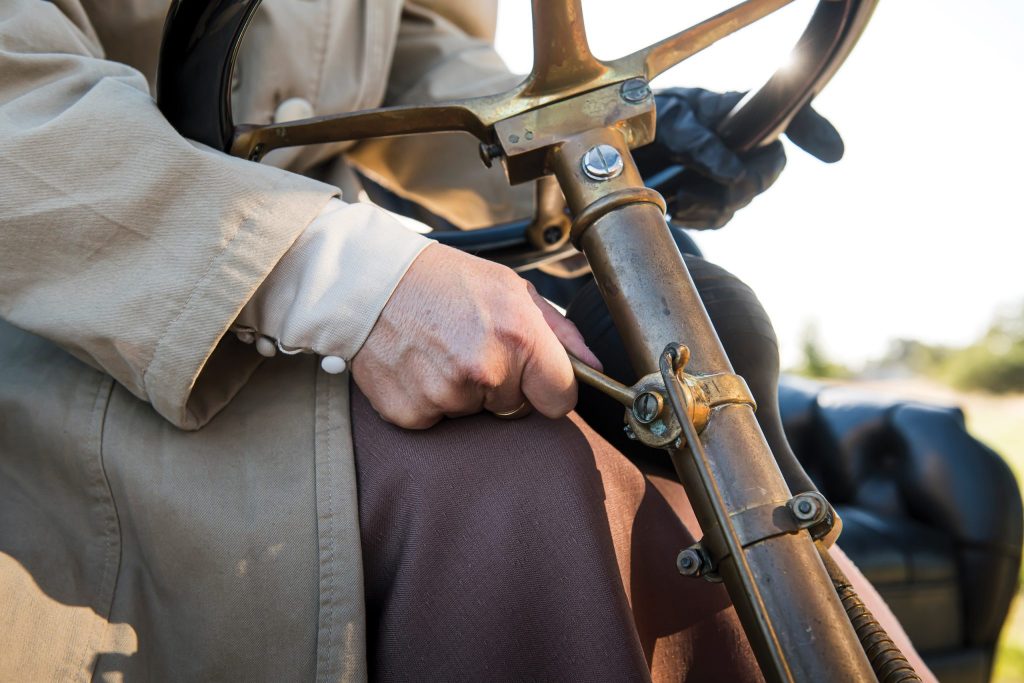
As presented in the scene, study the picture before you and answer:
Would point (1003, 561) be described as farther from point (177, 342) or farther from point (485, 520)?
point (177, 342)

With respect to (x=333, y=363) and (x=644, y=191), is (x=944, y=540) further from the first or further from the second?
(x=333, y=363)

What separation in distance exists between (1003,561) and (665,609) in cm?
123

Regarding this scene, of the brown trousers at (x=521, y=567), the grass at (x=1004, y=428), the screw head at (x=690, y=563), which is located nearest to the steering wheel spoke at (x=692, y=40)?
the brown trousers at (x=521, y=567)

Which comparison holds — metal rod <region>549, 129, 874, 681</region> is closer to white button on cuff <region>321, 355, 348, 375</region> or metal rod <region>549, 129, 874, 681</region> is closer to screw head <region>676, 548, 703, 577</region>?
screw head <region>676, 548, 703, 577</region>

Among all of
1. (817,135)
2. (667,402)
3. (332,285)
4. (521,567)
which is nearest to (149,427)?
(332,285)

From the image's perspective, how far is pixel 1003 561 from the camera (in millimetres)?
1611

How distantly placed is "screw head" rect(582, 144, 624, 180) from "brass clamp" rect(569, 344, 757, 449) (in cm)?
19

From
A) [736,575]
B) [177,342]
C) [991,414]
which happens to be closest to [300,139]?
[177,342]

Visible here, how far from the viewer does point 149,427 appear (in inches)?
29.4

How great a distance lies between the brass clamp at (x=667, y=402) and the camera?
0.62m

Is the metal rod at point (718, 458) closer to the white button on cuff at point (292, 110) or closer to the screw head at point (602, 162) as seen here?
the screw head at point (602, 162)

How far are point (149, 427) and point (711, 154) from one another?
2.38 feet

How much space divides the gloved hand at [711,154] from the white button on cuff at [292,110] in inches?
18.5

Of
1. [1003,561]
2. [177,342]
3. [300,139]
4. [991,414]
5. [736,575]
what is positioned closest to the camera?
[736,575]
